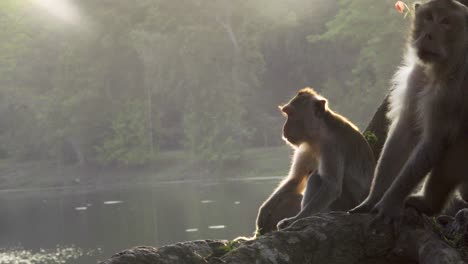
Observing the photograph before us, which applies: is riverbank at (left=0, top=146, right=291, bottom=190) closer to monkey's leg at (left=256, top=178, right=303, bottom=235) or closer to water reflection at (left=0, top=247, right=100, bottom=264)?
water reflection at (left=0, top=247, right=100, bottom=264)

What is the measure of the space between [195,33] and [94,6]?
1317cm

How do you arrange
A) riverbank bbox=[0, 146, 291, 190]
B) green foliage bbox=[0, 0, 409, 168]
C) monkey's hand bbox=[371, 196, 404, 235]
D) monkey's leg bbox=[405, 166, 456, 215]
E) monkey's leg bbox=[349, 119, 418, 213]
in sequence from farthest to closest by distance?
green foliage bbox=[0, 0, 409, 168] < riverbank bbox=[0, 146, 291, 190] < monkey's leg bbox=[349, 119, 418, 213] < monkey's leg bbox=[405, 166, 456, 215] < monkey's hand bbox=[371, 196, 404, 235]

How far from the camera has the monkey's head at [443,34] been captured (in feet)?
15.3

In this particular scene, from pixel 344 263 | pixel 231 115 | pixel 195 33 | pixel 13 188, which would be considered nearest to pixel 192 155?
pixel 231 115

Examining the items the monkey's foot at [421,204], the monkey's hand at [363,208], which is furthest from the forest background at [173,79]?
the monkey's hand at [363,208]

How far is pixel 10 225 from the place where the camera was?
4369 cm

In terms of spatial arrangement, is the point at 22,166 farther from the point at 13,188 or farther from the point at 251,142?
the point at 251,142

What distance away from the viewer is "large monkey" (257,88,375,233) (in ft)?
21.4

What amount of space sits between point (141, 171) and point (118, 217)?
1983 centimetres

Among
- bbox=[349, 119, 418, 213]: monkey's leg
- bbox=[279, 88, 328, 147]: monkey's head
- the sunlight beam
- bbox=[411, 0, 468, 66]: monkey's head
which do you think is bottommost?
bbox=[349, 119, 418, 213]: monkey's leg

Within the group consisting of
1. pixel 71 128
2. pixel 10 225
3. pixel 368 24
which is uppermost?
pixel 368 24

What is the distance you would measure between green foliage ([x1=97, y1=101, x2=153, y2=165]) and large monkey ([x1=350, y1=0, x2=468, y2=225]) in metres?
55.3

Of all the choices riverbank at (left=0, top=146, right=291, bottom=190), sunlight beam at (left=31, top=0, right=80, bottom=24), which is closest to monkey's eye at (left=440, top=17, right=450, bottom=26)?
riverbank at (left=0, top=146, right=291, bottom=190)

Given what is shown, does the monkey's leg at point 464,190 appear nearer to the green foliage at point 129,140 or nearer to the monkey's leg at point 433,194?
the monkey's leg at point 433,194
